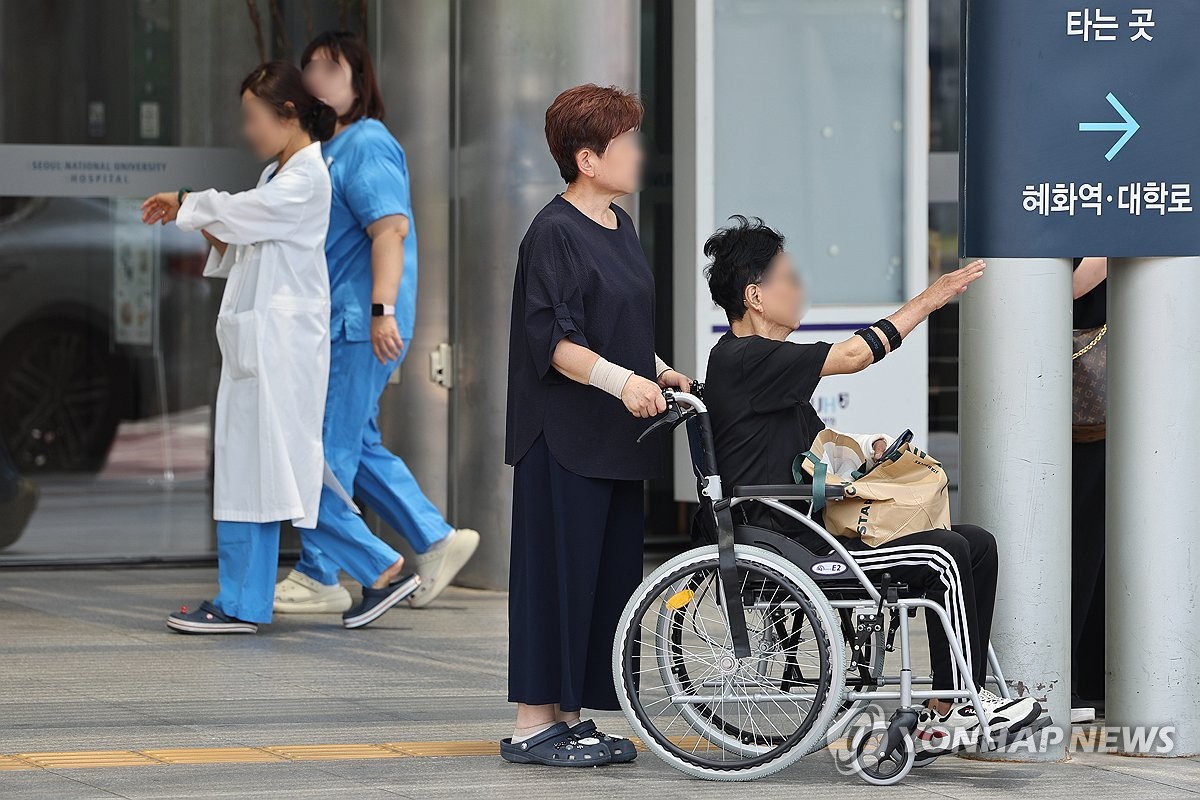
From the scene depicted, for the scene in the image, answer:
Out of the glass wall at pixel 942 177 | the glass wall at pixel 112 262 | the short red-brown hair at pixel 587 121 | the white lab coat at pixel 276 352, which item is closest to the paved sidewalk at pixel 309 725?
the white lab coat at pixel 276 352

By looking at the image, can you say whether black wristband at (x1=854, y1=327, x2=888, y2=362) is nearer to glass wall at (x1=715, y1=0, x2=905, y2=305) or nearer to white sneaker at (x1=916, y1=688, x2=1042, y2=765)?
white sneaker at (x1=916, y1=688, x2=1042, y2=765)

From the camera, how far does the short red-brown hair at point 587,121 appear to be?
4.88 metres

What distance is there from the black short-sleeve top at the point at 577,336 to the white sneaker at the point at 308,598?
2670 mm

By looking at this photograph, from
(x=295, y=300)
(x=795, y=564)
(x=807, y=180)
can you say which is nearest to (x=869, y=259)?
(x=807, y=180)

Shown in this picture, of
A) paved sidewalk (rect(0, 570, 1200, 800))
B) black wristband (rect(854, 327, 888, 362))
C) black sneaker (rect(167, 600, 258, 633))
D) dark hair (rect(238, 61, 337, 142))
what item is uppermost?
dark hair (rect(238, 61, 337, 142))

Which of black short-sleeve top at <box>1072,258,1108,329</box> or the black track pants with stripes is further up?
black short-sleeve top at <box>1072,258,1108,329</box>

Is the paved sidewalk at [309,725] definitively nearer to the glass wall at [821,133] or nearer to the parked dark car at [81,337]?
the parked dark car at [81,337]

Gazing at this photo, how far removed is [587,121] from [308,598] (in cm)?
310

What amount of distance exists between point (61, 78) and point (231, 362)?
7.33ft

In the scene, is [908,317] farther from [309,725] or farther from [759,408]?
[309,725]

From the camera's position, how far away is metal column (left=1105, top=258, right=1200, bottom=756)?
5012 millimetres

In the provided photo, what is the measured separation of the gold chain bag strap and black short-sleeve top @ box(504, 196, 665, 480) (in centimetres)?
131

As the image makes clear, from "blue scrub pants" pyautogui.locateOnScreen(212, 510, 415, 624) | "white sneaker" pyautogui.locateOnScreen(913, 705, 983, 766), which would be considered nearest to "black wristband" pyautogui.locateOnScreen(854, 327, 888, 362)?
"white sneaker" pyautogui.locateOnScreen(913, 705, 983, 766)

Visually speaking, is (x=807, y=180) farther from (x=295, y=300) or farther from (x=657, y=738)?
(x=657, y=738)
